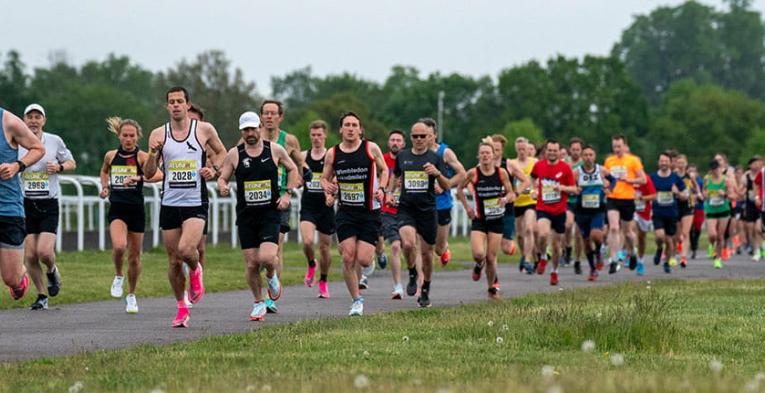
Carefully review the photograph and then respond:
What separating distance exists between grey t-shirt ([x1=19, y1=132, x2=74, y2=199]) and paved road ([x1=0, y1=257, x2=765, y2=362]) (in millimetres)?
1338

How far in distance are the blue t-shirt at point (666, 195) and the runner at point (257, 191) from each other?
14.9 m

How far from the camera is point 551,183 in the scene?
24.1 metres

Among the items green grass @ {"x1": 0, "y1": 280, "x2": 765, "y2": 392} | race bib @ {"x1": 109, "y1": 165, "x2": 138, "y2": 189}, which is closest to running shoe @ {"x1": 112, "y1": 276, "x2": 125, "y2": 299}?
race bib @ {"x1": 109, "y1": 165, "x2": 138, "y2": 189}

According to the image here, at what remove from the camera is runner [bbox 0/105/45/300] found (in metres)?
12.7

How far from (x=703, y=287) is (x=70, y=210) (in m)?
21.4

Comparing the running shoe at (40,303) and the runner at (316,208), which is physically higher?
the runner at (316,208)

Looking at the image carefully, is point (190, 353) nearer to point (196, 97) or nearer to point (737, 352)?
point (737, 352)

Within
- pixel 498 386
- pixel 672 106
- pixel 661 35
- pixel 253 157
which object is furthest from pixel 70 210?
pixel 661 35

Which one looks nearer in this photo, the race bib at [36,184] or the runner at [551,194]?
the race bib at [36,184]

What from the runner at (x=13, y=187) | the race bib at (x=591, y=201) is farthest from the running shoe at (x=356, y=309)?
the race bib at (x=591, y=201)

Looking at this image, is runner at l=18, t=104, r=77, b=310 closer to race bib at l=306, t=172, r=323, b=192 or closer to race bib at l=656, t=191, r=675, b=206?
race bib at l=306, t=172, r=323, b=192

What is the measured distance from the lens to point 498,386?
8523 mm

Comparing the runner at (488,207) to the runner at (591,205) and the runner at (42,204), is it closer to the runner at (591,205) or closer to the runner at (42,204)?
the runner at (42,204)

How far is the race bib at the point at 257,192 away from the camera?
51.3ft
